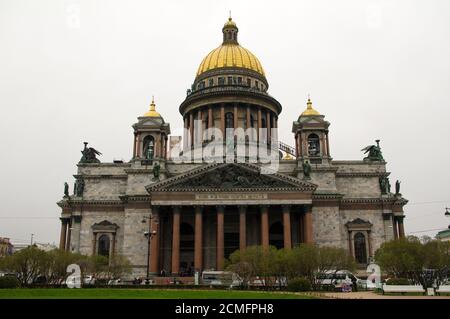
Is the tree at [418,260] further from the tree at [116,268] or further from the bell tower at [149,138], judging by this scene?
the bell tower at [149,138]

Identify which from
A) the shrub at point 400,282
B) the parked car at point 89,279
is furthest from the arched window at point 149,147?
the shrub at point 400,282

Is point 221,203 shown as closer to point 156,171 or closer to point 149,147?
point 156,171

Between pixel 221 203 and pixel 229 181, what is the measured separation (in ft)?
9.78

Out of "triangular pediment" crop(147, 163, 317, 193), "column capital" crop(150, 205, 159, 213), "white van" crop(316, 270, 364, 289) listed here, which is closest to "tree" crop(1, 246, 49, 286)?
"column capital" crop(150, 205, 159, 213)

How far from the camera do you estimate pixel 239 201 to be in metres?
55.8

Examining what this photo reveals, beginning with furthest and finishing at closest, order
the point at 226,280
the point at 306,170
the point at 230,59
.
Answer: the point at 230,59
the point at 306,170
the point at 226,280

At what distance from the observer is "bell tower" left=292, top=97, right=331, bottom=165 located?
62688 mm

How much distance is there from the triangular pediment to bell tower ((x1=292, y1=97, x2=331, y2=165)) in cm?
748

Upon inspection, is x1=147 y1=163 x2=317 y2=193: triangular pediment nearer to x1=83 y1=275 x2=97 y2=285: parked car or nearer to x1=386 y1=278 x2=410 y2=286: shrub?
x1=83 y1=275 x2=97 y2=285: parked car

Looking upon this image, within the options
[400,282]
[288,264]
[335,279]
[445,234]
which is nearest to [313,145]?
[335,279]

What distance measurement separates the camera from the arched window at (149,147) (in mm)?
64213

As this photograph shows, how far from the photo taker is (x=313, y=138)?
64188 mm
